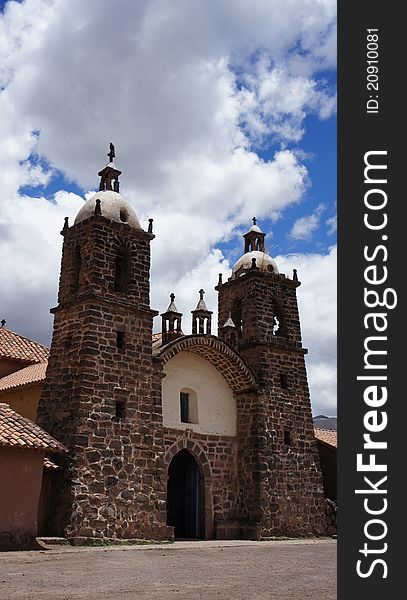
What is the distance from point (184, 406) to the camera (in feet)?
76.0

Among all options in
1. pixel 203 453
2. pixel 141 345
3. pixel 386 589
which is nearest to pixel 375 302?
pixel 386 589

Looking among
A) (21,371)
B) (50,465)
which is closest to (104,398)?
(50,465)

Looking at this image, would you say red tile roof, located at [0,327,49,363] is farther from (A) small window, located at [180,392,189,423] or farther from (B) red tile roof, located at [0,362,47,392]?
(A) small window, located at [180,392,189,423]

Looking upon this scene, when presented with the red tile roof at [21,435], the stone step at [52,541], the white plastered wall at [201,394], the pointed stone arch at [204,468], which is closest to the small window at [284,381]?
the white plastered wall at [201,394]

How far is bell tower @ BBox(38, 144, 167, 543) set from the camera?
1795 centimetres

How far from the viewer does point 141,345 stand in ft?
67.1

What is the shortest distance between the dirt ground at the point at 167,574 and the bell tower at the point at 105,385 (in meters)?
1.41

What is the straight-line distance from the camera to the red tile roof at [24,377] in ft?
72.5

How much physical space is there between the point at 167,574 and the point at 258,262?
52.1ft

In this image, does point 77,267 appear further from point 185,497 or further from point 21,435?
point 185,497

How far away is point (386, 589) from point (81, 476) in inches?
500

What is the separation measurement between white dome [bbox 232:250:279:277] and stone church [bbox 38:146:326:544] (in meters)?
0.05

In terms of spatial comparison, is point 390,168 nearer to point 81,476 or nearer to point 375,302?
point 375,302

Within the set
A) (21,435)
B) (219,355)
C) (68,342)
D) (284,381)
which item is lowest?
(21,435)
